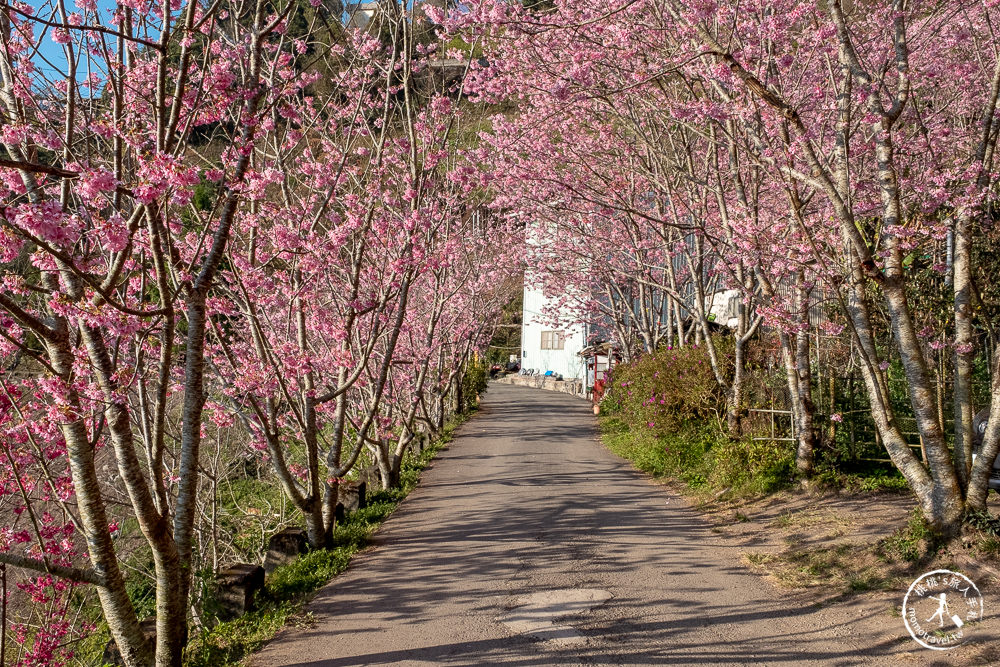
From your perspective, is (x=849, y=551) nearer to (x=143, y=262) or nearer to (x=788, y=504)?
(x=788, y=504)

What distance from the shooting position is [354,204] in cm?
977

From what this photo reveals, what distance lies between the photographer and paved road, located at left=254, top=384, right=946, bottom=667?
A: 5.42 meters

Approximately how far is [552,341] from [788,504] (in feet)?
122

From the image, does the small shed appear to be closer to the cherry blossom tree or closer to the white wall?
the white wall

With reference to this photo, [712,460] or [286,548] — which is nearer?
[286,548]

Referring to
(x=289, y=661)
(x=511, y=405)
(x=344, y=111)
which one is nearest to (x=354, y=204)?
(x=344, y=111)

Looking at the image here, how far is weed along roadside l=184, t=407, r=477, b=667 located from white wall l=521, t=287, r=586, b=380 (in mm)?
32378

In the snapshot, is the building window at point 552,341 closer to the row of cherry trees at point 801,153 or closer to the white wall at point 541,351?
the white wall at point 541,351

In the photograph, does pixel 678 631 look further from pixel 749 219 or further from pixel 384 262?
pixel 384 262

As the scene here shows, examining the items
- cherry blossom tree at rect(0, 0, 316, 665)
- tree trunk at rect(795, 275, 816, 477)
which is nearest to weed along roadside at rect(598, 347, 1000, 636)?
tree trunk at rect(795, 275, 816, 477)

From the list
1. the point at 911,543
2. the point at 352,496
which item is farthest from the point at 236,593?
the point at 911,543

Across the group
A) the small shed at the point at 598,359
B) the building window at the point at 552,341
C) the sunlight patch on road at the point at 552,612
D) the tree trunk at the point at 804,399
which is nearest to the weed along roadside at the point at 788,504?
the tree trunk at the point at 804,399

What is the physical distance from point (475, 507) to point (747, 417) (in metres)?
4.88

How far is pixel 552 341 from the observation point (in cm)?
4659
